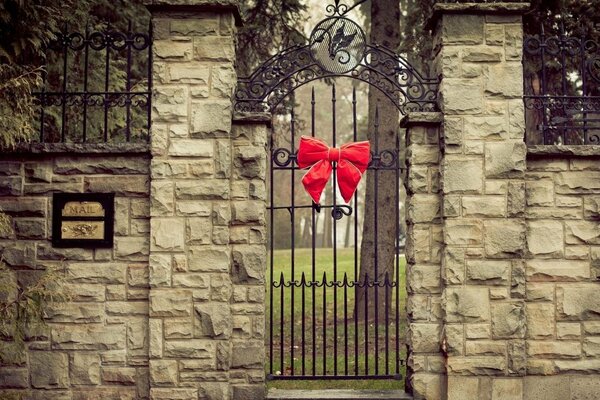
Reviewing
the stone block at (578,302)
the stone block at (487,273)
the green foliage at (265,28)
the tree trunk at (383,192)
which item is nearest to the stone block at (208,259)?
the stone block at (487,273)

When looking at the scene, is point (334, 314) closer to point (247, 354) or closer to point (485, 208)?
point (247, 354)

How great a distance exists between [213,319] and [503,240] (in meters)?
2.36

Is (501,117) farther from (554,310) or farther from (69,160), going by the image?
(69,160)

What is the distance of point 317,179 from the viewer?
5172 mm

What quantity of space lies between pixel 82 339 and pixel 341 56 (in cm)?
317

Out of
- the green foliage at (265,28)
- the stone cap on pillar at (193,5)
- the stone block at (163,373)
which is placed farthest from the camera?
the green foliage at (265,28)

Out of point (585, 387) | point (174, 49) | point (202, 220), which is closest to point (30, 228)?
point (202, 220)

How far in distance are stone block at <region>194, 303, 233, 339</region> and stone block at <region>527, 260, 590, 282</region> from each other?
2461 mm

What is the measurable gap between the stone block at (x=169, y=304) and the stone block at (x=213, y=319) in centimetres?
9

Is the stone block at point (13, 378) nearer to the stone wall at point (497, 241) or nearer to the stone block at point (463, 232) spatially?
the stone wall at point (497, 241)

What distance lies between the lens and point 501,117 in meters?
4.93

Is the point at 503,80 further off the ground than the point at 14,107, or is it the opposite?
the point at 503,80

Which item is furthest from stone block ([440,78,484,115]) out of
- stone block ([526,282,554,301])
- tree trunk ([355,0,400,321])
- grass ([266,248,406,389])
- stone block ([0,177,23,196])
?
tree trunk ([355,0,400,321])

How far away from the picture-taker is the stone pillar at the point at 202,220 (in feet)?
15.7
